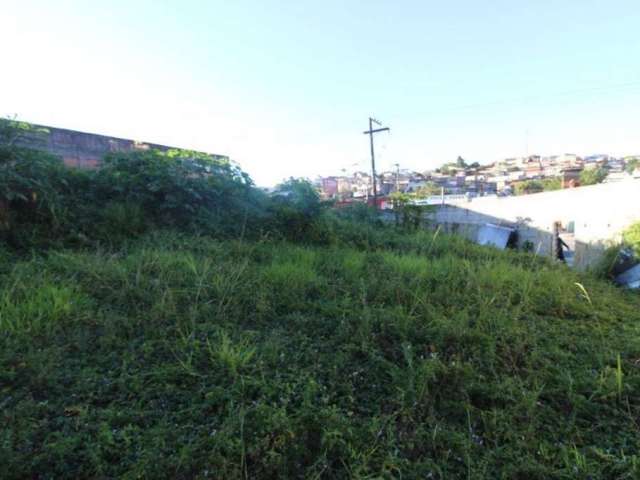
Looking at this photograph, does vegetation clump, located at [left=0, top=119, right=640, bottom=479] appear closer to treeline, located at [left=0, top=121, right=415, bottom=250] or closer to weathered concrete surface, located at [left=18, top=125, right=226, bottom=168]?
treeline, located at [left=0, top=121, right=415, bottom=250]

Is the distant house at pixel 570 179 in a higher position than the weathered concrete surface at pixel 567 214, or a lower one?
higher

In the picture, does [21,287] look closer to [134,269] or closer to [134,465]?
[134,269]

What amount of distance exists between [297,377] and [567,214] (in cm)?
1291

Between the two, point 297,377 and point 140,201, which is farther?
point 140,201

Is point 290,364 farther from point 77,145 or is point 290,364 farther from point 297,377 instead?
point 77,145

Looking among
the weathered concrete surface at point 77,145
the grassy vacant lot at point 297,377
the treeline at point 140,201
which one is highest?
the weathered concrete surface at point 77,145

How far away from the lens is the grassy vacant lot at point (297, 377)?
3.94 ft

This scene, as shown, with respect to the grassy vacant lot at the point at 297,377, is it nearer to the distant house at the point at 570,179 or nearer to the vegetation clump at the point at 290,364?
the vegetation clump at the point at 290,364

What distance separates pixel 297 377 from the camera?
162 cm

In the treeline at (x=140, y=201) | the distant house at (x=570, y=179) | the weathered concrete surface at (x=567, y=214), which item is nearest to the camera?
the treeline at (x=140, y=201)

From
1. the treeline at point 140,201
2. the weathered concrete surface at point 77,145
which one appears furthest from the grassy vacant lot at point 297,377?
the weathered concrete surface at point 77,145

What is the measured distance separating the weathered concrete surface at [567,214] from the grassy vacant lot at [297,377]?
4.29 meters

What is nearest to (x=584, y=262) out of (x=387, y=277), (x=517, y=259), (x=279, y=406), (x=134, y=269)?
(x=517, y=259)

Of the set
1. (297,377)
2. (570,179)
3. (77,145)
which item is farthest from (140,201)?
(570,179)
